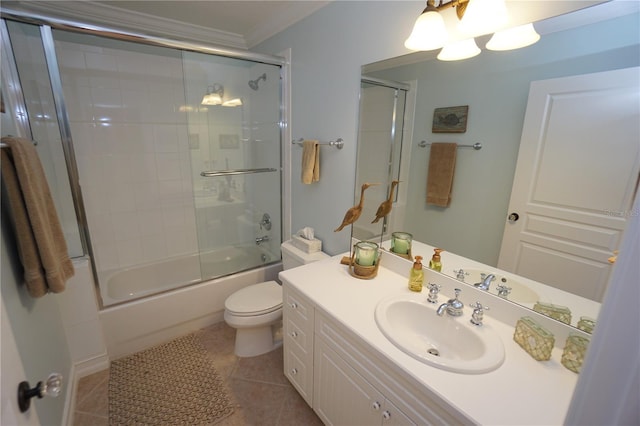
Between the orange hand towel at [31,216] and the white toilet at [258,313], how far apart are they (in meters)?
0.95

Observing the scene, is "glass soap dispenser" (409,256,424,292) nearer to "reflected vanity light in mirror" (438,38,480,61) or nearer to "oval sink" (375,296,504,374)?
"oval sink" (375,296,504,374)

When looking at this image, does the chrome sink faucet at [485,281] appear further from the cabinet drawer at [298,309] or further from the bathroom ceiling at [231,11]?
the bathroom ceiling at [231,11]

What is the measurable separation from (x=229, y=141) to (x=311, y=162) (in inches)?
45.2

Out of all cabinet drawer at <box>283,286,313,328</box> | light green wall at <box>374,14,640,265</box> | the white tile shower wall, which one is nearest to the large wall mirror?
light green wall at <box>374,14,640,265</box>

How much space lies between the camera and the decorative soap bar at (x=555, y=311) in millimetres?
1000

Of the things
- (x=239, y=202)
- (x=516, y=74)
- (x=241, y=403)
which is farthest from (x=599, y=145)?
(x=239, y=202)

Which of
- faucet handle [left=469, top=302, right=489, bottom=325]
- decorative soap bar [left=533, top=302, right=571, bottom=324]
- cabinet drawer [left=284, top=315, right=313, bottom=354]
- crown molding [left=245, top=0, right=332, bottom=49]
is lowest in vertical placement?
cabinet drawer [left=284, top=315, right=313, bottom=354]

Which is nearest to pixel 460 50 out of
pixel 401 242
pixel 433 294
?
pixel 401 242

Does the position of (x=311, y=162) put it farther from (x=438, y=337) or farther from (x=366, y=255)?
(x=438, y=337)

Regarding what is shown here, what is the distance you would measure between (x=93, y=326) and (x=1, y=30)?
5.52 ft

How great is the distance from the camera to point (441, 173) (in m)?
1.35

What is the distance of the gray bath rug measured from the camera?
4.97ft

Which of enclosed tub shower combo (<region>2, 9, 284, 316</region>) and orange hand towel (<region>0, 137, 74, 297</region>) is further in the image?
enclosed tub shower combo (<region>2, 9, 284, 316</region>)

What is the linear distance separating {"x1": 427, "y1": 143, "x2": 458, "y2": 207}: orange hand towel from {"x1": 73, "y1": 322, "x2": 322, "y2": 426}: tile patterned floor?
1361mm
